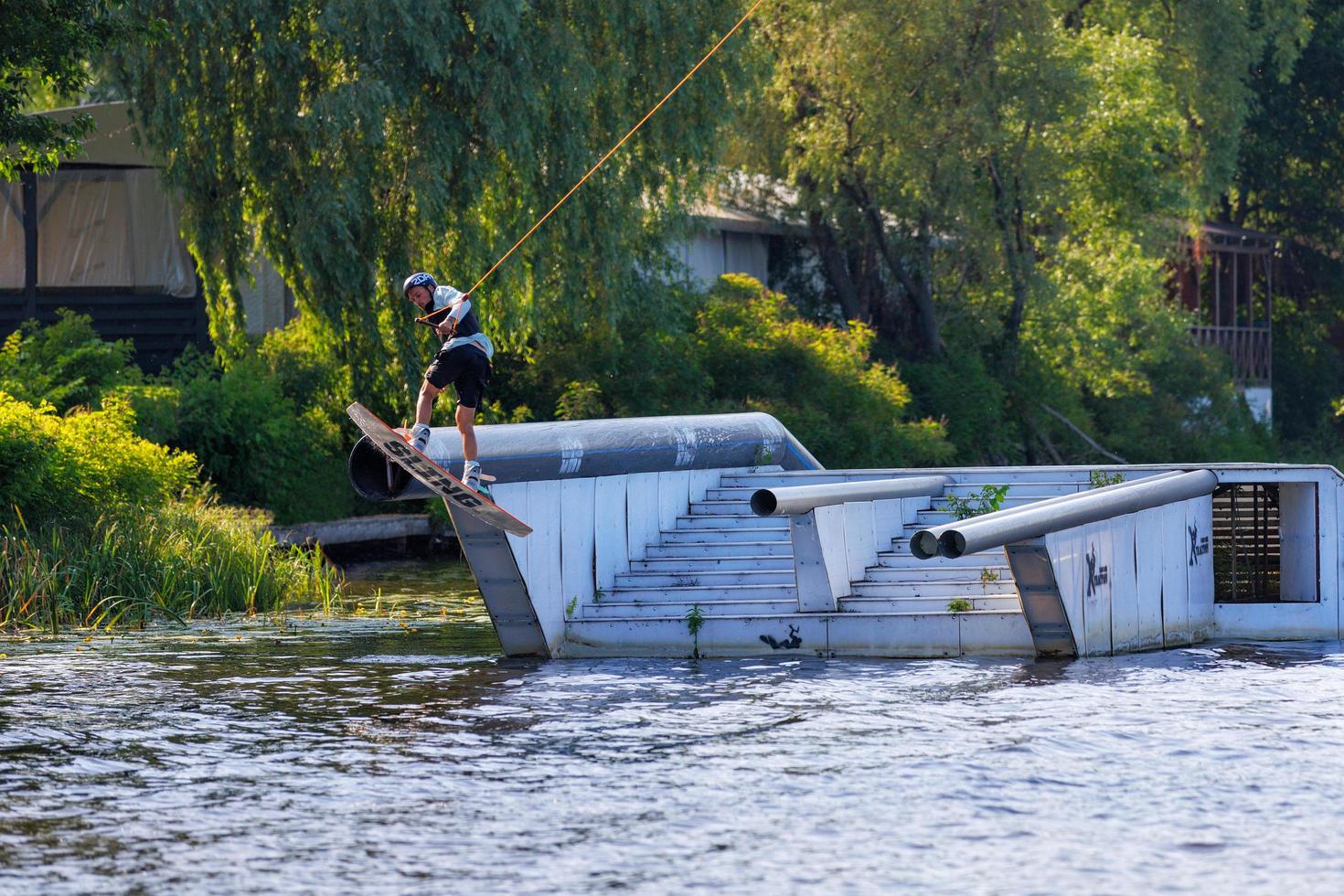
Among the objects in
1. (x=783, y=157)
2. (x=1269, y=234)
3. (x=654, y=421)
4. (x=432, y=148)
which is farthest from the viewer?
(x=1269, y=234)

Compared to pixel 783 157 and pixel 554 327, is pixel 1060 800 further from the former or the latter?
pixel 783 157

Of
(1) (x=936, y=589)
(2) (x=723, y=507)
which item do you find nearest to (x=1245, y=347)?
(2) (x=723, y=507)

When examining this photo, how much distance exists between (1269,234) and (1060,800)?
48.0 m

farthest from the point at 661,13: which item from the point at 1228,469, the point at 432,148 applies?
the point at 1228,469

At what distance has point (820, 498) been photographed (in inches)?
582

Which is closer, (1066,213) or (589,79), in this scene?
(589,79)

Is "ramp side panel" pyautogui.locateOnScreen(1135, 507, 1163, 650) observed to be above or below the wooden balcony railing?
below

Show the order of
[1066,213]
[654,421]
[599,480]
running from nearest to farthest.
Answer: [599,480], [654,421], [1066,213]

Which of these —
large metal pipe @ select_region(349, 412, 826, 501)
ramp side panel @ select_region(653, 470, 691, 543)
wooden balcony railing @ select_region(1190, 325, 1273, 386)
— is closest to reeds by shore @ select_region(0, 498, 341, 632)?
large metal pipe @ select_region(349, 412, 826, 501)

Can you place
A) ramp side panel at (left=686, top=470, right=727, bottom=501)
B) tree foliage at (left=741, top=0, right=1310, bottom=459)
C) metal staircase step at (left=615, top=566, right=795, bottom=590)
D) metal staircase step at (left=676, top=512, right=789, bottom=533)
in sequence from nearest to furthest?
metal staircase step at (left=615, top=566, right=795, bottom=590) < metal staircase step at (left=676, top=512, right=789, bottom=533) < ramp side panel at (left=686, top=470, right=727, bottom=501) < tree foliage at (left=741, top=0, right=1310, bottom=459)

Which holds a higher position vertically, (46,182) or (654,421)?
(46,182)

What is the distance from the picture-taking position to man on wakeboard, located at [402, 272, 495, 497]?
14.3 meters

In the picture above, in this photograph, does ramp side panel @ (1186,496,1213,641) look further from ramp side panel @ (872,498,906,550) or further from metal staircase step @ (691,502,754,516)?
metal staircase step @ (691,502,754,516)

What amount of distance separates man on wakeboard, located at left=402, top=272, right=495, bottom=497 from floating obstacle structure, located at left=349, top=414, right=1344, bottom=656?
196 mm
